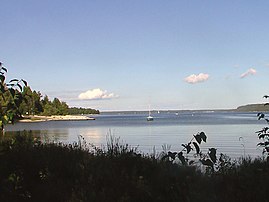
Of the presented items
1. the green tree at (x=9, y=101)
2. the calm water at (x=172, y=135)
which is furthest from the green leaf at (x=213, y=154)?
the calm water at (x=172, y=135)

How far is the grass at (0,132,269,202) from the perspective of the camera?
5.48 m

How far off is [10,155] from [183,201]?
3525mm

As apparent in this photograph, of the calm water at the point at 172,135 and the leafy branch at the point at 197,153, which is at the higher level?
the leafy branch at the point at 197,153

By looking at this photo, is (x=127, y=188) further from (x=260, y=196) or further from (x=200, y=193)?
(x=260, y=196)

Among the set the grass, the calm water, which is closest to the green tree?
the grass

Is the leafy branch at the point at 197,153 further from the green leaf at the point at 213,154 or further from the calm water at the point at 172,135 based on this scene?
the calm water at the point at 172,135

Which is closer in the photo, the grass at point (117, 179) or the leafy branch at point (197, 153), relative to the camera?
the grass at point (117, 179)

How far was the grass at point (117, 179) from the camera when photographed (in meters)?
5.48

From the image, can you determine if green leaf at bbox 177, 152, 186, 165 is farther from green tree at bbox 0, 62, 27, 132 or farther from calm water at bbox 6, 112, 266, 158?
calm water at bbox 6, 112, 266, 158

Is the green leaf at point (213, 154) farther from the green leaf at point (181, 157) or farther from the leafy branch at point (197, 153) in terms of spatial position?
the green leaf at point (181, 157)

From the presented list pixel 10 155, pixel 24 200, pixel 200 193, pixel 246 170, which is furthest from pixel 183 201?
pixel 10 155

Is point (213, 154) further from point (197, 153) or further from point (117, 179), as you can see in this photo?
point (117, 179)

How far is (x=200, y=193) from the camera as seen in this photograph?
17.4 ft

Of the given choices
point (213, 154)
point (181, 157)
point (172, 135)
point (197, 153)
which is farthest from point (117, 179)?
point (172, 135)
